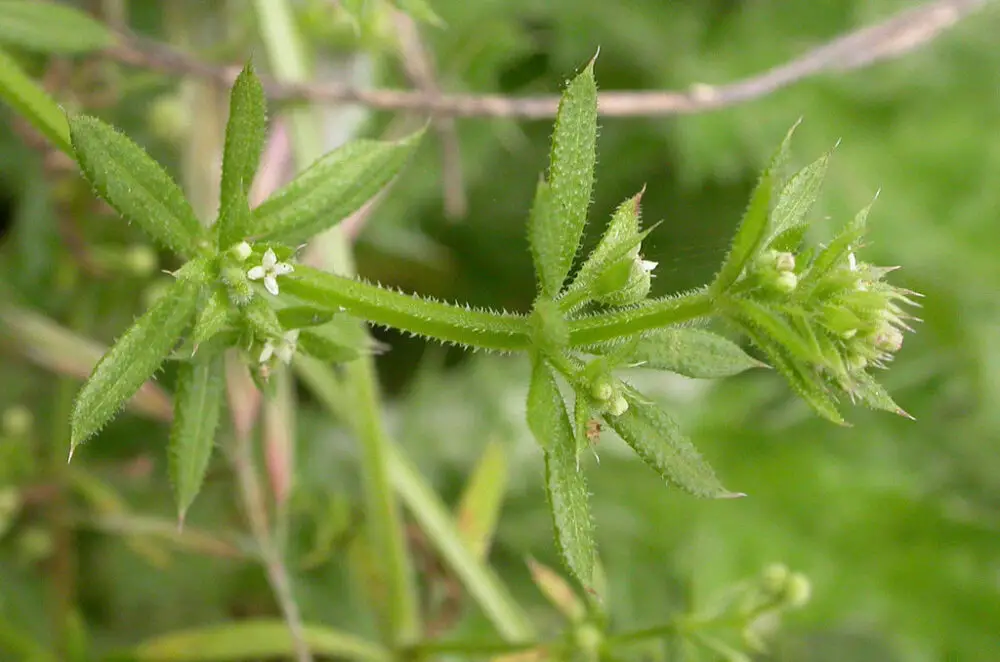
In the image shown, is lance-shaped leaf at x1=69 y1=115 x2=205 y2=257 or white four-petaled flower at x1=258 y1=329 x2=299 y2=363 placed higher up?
lance-shaped leaf at x1=69 y1=115 x2=205 y2=257

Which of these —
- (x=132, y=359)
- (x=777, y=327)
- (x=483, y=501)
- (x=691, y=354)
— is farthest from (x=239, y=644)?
(x=777, y=327)

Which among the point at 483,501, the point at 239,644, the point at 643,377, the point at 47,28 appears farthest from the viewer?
the point at 643,377

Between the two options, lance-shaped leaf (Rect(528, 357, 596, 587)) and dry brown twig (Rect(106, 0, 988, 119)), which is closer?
lance-shaped leaf (Rect(528, 357, 596, 587))

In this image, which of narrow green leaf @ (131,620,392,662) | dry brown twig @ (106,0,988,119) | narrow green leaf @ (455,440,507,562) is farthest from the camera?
narrow green leaf @ (455,440,507,562)

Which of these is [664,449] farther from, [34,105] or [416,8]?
[34,105]

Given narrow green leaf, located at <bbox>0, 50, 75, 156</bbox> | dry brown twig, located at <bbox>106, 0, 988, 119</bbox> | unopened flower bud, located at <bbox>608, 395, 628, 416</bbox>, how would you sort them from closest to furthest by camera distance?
unopened flower bud, located at <bbox>608, 395, 628, 416</bbox> < narrow green leaf, located at <bbox>0, 50, 75, 156</bbox> < dry brown twig, located at <bbox>106, 0, 988, 119</bbox>

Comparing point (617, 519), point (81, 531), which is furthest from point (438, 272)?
point (81, 531)

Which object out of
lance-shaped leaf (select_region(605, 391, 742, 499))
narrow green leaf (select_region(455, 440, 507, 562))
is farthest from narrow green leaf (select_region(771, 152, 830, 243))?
narrow green leaf (select_region(455, 440, 507, 562))

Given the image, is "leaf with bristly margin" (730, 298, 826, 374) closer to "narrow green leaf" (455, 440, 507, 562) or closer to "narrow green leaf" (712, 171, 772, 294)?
"narrow green leaf" (712, 171, 772, 294)
